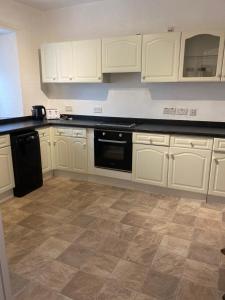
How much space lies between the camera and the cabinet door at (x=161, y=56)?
2.88m

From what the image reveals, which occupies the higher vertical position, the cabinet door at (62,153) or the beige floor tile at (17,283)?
the cabinet door at (62,153)

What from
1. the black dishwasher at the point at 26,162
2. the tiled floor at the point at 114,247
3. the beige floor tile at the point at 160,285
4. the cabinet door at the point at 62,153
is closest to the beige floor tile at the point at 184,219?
the tiled floor at the point at 114,247

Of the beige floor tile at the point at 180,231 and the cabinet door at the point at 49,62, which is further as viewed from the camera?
the cabinet door at the point at 49,62

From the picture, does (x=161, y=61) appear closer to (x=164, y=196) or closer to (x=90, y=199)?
(x=164, y=196)

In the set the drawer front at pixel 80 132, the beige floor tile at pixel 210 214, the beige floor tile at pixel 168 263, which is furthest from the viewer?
the drawer front at pixel 80 132

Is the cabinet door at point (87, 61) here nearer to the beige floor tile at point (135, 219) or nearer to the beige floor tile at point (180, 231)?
the beige floor tile at point (135, 219)

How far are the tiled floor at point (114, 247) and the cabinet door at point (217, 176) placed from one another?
0.20m

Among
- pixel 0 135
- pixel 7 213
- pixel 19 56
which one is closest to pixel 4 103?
pixel 19 56

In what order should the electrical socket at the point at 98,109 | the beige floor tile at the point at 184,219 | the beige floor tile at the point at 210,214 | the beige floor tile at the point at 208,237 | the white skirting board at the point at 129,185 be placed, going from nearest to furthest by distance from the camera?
the beige floor tile at the point at 208,237 → the beige floor tile at the point at 184,219 → the beige floor tile at the point at 210,214 → the white skirting board at the point at 129,185 → the electrical socket at the point at 98,109

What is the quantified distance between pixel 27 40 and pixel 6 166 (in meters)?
2.02

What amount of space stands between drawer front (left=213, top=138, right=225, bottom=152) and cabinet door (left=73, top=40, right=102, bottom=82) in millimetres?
1751

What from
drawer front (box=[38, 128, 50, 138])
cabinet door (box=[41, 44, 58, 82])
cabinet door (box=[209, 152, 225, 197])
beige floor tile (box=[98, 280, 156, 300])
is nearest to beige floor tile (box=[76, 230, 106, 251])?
beige floor tile (box=[98, 280, 156, 300])

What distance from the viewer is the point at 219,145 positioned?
8.98 ft

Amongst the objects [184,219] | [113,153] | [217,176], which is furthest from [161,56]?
[184,219]
